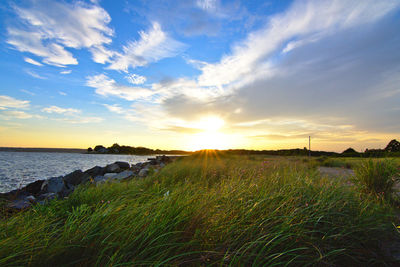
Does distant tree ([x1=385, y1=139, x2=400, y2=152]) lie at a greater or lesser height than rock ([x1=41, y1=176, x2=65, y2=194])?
greater

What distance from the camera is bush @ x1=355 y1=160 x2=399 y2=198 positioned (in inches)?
167

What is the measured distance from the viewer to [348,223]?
2.45 metres

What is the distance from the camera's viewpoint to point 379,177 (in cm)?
427

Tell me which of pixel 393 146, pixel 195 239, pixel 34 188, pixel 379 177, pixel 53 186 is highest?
pixel 393 146

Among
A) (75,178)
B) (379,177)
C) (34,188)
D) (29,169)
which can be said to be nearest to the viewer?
(379,177)

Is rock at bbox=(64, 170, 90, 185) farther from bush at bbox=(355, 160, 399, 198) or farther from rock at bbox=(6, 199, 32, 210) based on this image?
bush at bbox=(355, 160, 399, 198)

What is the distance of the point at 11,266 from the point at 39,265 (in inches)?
6.9

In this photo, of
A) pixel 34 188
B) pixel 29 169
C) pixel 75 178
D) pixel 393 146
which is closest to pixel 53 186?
pixel 34 188

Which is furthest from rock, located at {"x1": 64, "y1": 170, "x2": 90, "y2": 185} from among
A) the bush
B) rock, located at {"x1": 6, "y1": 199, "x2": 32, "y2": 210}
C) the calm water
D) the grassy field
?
the bush

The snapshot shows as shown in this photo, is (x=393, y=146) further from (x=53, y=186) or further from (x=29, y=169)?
(x=29, y=169)

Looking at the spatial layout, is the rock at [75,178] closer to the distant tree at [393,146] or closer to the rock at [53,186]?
the rock at [53,186]

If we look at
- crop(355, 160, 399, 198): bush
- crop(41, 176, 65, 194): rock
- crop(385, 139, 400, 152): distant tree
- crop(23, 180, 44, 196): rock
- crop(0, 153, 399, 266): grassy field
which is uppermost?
crop(385, 139, 400, 152): distant tree

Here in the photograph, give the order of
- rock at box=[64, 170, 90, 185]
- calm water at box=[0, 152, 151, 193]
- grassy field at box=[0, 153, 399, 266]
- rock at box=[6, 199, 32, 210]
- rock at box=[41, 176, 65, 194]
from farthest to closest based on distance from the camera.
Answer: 1. rock at box=[64, 170, 90, 185]
2. calm water at box=[0, 152, 151, 193]
3. rock at box=[41, 176, 65, 194]
4. rock at box=[6, 199, 32, 210]
5. grassy field at box=[0, 153, 399, 266]

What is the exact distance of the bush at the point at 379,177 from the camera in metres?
4.25
